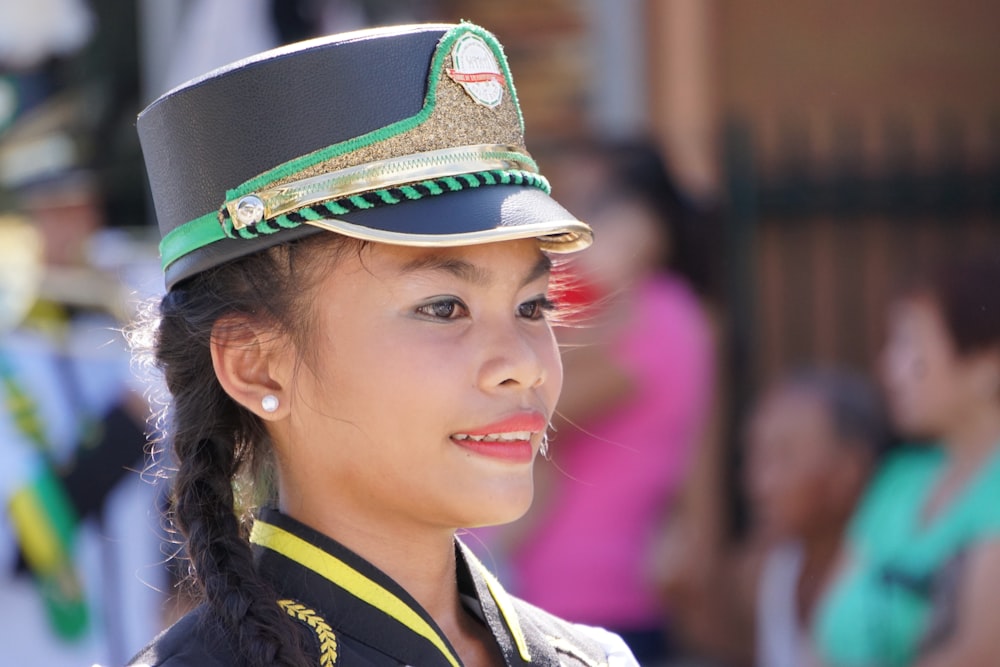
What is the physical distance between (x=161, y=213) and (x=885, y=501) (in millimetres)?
2229

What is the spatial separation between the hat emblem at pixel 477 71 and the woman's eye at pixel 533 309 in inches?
10.0

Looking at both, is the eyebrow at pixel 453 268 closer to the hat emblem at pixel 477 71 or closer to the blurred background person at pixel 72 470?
the hat emblem at pixel 477 71

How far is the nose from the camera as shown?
1.76 meters

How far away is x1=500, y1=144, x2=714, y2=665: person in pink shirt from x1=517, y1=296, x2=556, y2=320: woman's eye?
1701 millimetres

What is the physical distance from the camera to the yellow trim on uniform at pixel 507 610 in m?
1.90

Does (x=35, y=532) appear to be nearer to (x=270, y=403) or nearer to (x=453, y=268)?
(x=270, y=403)

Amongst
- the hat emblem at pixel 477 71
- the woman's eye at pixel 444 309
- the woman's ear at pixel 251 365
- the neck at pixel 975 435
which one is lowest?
the neck at pixel 975 435

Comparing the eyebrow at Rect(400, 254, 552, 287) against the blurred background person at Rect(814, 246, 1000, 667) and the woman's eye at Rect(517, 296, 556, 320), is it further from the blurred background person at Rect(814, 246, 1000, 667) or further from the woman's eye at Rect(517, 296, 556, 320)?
the blurred background person at Rect(814, 246, 1000, 667)

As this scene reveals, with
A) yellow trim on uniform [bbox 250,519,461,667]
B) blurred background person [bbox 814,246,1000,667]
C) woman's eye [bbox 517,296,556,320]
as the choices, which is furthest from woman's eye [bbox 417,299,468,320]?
blurred background person [bbox 814,246,1000,667]

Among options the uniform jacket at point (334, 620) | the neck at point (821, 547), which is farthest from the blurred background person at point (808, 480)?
the uniform jacket at point (334, 620)

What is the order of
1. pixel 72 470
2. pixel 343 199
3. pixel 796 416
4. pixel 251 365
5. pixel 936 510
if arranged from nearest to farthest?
pixel 343 199, pixel 251 365, pixel 936 510, pixel 72 470, pixel 796 416

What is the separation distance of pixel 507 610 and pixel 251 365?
46cm

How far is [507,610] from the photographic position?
1948mm

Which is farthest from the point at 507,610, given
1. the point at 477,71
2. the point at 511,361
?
the point at 477,71
